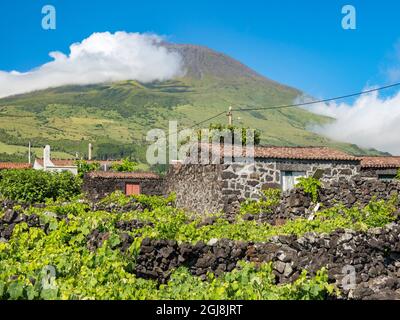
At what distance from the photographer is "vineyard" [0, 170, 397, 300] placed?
8531 millimetres

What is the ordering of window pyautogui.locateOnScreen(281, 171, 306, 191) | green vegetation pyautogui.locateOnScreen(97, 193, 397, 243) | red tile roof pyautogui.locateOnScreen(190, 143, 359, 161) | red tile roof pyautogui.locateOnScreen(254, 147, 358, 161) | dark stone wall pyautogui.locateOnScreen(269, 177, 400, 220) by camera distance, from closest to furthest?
green vegetation pyautogui.locateOnScreen(97, 193, 397, 243) < dark stone wall pyautogui.locateOnScreen(269, 177, 400, 220) < red tile roof pyautogui.locateOnScreen(190, 143, 359, 161) < red tile roof pyautogui.locateOnScreen(254, 147, 358, 161) < window pyautogui.locateOnScreen(281, 171, 306, 191)

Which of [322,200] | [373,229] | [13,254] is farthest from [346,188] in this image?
[13,254]

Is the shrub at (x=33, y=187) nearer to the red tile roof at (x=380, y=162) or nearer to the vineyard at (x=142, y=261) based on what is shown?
the red tile roof at (x=380, y=162)

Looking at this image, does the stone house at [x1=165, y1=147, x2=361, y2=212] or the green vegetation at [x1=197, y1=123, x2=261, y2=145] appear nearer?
the stone house at [x1=165, y1=147, x2=361, y2=212]

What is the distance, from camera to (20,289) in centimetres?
777

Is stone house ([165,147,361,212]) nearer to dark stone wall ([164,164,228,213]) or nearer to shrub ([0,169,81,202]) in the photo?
dark stone wall ([164,164,228,213])

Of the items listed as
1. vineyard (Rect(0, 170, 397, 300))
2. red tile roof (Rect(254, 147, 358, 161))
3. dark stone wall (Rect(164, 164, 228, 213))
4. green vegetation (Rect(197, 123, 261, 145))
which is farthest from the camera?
green vegetation (Rect(197, 123, 261, 145))

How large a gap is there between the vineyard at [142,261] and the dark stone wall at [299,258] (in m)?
0.03

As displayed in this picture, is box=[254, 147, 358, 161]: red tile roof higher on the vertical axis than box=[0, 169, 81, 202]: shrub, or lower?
higher

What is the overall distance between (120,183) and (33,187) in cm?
784

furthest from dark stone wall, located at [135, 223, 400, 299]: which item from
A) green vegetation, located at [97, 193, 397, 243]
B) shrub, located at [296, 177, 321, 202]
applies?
Result: shrub, located at [296, 177, 321, 202]

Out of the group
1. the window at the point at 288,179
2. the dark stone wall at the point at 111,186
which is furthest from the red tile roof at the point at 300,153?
the dark stone wall at the point at 111,186

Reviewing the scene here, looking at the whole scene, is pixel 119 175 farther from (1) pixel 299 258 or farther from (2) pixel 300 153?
(1) pixel 299 258

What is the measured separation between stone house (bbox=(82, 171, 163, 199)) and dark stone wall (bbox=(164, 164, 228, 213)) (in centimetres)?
1060
